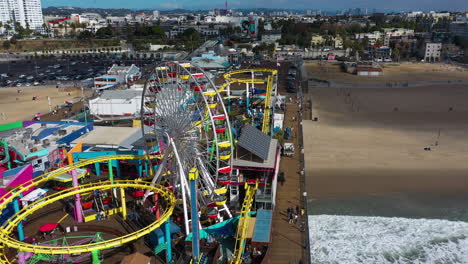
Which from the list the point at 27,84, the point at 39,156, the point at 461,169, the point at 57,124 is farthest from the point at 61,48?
the point at 461,169

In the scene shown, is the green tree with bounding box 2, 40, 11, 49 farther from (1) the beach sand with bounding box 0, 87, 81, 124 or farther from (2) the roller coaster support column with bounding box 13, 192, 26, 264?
(2) the roller coaster support column with bounding box 13, 192, 26, 264

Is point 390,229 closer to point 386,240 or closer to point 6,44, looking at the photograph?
point 386,240

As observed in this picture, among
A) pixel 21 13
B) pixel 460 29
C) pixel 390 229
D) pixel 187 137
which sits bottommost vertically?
pixel 390 229

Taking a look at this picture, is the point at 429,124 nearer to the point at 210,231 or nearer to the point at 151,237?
the point at 210,231

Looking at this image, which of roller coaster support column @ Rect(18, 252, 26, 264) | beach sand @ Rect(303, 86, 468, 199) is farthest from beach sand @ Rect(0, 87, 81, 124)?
roller coaster support column @ Rect(18, 252, 26, 264)

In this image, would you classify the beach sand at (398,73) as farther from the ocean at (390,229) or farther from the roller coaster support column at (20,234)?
the roller coaster support column at (20,234)

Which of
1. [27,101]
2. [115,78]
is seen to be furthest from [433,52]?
[27,101]

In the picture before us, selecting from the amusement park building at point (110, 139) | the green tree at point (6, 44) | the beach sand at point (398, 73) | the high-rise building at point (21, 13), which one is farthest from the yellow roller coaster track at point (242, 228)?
the high-rise building at point (21, 13)
